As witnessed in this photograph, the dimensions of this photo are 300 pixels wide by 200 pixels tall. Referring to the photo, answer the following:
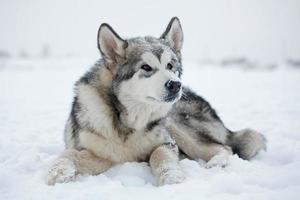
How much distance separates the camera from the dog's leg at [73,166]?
342 centimetres

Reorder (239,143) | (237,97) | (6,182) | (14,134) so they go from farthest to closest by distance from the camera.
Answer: (237,97) < (14,134) < (239,143) < (6,182)

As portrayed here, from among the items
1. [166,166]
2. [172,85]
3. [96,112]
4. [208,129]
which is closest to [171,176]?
[166,166]

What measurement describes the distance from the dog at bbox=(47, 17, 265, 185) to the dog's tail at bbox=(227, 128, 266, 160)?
0.05ft

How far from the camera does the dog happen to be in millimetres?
3844

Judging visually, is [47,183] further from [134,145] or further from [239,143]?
[239,143]

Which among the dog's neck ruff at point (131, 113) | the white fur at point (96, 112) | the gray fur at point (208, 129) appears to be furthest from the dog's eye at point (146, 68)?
the gray fur at point (208, 129)

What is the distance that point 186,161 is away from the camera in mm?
4117

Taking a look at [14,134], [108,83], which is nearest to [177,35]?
[108,83]

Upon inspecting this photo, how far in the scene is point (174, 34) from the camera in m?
4.70

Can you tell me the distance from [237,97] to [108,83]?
7.45m

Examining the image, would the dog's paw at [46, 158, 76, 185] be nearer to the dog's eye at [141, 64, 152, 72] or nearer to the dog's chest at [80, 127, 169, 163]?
the dog's chest at [80, 127, 169, 163]

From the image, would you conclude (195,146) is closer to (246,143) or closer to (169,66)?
(246,143)

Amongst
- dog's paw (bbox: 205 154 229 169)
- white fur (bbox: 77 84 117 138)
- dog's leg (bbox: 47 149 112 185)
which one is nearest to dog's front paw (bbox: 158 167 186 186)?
dog's paw (bbox: 205 154 229 169)

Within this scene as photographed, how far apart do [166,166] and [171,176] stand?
0.63 ft
